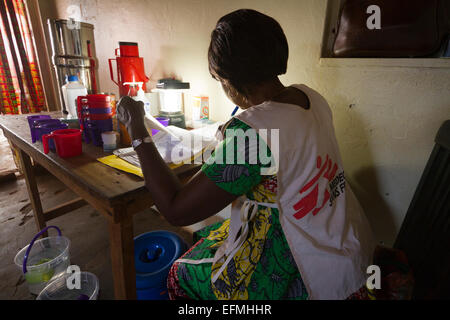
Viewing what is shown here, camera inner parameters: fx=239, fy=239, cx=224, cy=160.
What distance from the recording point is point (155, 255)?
1175mm

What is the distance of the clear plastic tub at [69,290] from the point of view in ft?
4.04

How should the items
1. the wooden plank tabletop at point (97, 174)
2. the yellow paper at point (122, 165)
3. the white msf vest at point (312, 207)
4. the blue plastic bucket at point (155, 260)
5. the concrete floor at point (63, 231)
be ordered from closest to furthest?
1. the white msf vest at point (312, 207)
2. the wooden plank tabletop at point (97, 174)
3. the yellow paper at point (122, 165)
4. the blue plastic bucket at point (155, 260)
5. the concrete floor at point (63, 231)

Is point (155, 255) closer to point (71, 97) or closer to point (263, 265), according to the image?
point (263, 265)

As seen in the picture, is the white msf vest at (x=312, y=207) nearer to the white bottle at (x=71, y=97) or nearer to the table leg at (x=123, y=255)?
the table leg at (x=123, y=255)

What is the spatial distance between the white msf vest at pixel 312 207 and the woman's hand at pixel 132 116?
0.39 meters

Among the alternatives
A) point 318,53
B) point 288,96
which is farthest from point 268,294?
point 318,53

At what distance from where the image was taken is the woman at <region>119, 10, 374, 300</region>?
0.60 metres

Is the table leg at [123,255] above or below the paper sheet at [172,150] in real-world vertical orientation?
below

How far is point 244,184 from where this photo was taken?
0.61 metres

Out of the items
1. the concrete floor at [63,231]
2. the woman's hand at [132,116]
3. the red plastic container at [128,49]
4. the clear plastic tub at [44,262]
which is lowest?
the concrete floor at [63,231]

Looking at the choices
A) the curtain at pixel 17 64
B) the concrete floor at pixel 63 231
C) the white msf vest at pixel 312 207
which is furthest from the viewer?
the curtain at pixel 17 64

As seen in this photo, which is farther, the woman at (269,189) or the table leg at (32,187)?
the table leg at (32,187)

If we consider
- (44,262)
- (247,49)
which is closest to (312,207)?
(247,49)

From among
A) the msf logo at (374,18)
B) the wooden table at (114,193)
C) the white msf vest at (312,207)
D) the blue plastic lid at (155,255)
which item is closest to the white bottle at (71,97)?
the wooden table at (114,193)
